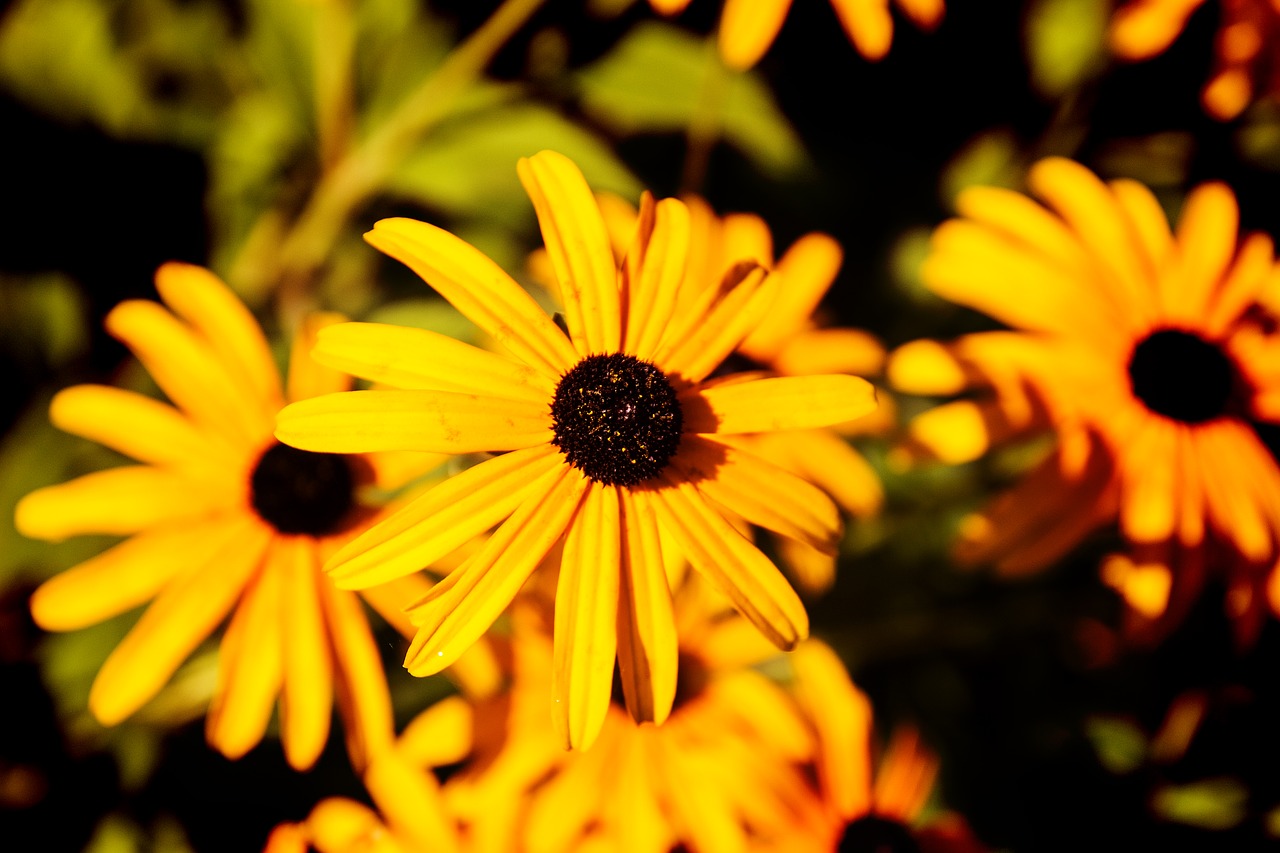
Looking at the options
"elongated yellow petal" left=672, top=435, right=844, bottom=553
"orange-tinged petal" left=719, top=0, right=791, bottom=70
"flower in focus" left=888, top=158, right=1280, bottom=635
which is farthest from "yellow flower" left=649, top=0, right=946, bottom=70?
"elongated yellow petal" left=672, top=435, right=844, bottom=553

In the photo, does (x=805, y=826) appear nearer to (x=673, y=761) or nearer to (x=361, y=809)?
(x=673, y=761)

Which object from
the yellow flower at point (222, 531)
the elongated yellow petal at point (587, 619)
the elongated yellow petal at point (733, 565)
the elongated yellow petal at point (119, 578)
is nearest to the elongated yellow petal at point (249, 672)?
the yellow flower at point (222, 531)

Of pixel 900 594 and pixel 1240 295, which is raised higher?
pixel 1240 295

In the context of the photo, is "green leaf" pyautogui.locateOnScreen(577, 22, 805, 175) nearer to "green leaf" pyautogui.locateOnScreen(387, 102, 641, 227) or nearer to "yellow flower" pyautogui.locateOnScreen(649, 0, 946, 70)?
"green leaf" pyautogui.locateOnScreen(387, 102, 641, 227)

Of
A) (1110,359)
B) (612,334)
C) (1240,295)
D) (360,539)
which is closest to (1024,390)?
(1110,359)

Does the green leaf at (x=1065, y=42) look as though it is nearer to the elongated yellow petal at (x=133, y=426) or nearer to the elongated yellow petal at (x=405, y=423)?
the elongated yellow petal at (x=405, y=423)

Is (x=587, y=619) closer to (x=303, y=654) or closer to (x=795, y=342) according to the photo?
(x=303, y=654)

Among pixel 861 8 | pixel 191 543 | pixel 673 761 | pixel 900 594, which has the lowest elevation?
pixel 673 761
